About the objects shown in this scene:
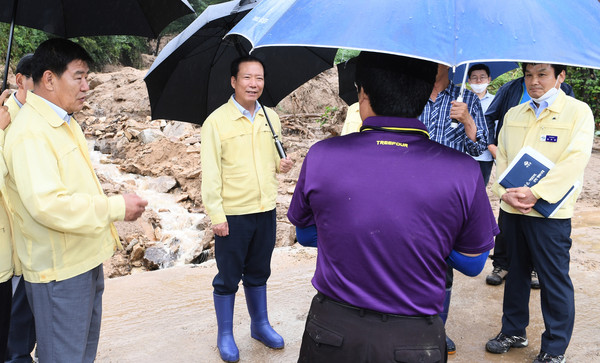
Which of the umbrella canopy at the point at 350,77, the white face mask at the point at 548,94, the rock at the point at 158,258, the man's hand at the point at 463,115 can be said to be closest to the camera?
the man's hand at the point at 463,115

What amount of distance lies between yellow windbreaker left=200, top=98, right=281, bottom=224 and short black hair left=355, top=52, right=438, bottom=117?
68.4 inches

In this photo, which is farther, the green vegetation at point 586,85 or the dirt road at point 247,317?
the green vegetation at point 586,85

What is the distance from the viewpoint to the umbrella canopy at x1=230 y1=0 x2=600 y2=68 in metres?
1.61

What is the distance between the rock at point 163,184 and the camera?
988cm

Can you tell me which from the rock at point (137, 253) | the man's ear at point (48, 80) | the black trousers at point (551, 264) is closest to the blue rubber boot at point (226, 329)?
the man's ear at point (48, 80)

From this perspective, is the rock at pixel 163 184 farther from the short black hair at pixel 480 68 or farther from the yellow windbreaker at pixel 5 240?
the yellow windbreaker at pixel 5 240

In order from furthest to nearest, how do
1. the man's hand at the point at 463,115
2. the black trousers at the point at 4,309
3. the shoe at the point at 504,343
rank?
the shoe at the point at 504,343 < the man's hand at the point at 463,115 < the black trousers at the point at 4,309

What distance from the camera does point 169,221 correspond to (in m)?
8.47

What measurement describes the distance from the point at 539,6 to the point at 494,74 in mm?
3367

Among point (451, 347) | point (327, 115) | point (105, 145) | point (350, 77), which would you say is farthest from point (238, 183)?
point (327, 115)

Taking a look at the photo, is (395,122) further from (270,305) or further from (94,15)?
(270,305)

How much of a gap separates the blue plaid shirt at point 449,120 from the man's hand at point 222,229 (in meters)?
1.54

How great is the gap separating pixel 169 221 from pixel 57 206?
21.4 ft

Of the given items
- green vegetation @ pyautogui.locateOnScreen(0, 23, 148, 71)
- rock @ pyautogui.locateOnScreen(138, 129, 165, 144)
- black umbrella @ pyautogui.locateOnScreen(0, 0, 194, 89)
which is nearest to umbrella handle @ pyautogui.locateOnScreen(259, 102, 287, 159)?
black umbrella @ pyautogui.locateOnScreen(0, 0, 194, 89)
